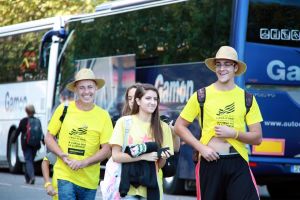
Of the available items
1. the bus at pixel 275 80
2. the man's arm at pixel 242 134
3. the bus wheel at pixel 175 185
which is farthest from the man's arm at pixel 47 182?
the bus wheel at pixel 175 185

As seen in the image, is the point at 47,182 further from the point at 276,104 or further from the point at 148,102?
the point at 276,104

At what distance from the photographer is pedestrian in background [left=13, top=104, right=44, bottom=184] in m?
21.5

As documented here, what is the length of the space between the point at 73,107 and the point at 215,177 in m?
1.46

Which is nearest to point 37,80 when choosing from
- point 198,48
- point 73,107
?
point 198,48

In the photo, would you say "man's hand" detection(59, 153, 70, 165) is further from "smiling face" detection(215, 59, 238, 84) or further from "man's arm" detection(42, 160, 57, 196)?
"smiling face" detection(215, 59, 238, 84)

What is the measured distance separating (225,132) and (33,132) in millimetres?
13760

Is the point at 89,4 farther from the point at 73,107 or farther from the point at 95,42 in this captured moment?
the point at 73,107

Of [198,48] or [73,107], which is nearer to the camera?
[73,107]

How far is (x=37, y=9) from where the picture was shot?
113 ft

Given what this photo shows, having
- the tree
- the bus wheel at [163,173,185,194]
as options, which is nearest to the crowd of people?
the bus wheel at [163,173,185,194]

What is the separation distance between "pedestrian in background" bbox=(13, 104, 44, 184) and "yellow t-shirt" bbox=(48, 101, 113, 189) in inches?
501

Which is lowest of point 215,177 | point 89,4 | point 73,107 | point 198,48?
point 215,177

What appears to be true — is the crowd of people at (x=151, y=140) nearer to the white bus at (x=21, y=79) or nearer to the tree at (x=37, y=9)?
the white bus at (x=21, y=79)

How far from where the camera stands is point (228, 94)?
27.0 ft
